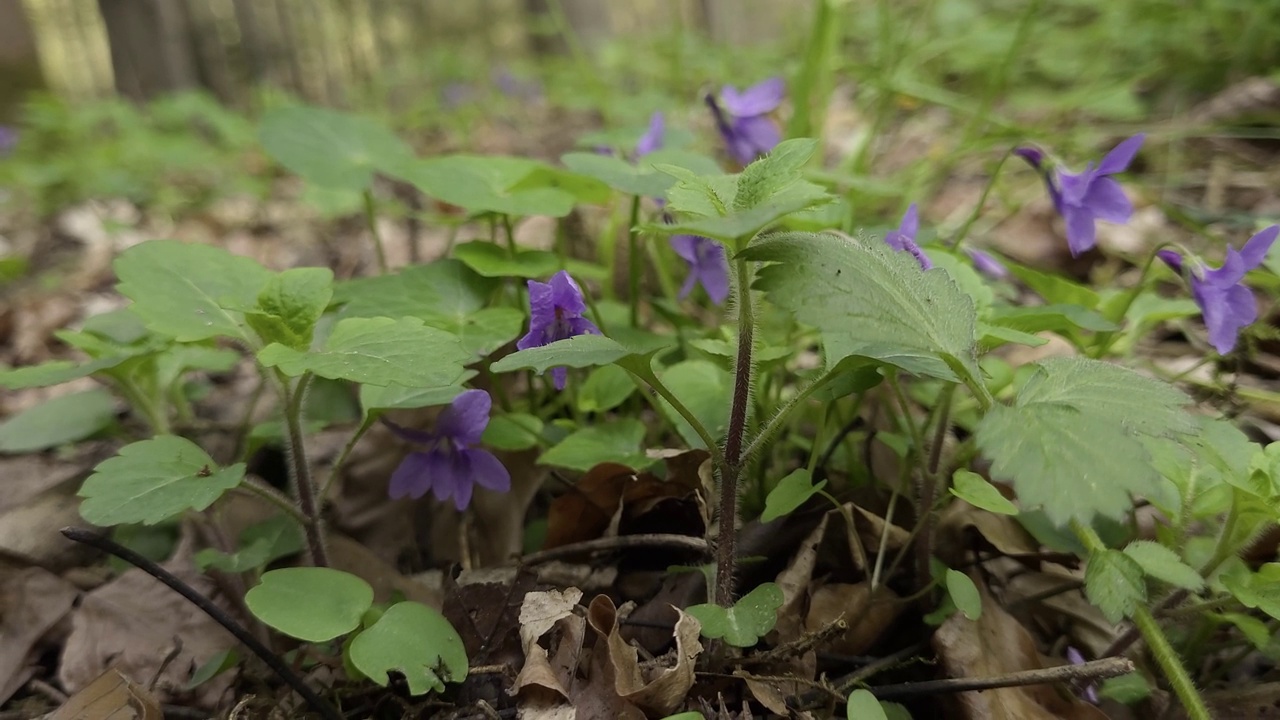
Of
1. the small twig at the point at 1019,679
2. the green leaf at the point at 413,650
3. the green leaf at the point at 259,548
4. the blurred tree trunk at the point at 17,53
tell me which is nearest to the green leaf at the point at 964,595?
the small twig at the point at 1019,679

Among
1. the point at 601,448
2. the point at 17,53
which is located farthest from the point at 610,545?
the point at 17,53

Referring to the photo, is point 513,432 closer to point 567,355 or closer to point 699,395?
point 699,395

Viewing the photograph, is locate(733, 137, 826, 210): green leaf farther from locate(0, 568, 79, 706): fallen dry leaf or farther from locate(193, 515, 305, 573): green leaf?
locate(0, 568, 79, 706): fallen dry leaf

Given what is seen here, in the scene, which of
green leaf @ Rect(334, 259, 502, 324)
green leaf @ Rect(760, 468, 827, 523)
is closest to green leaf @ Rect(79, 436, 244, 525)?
green leaf @ Rect(334, 259, 502, 324)

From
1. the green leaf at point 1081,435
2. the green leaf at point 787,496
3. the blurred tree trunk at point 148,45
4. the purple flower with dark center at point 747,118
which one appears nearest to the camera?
the green leaf at point 1081,435

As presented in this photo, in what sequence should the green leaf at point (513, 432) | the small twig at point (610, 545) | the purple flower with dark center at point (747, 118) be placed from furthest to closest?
the purple flower with dark center at point (747, 118) → the green leaf at point (513, 432) → the small twig at point (610, 545)

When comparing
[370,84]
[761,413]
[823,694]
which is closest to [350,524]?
[761,413]

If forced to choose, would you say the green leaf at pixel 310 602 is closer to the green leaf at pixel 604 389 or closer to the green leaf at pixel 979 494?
the green leaf at pixel 604 389
